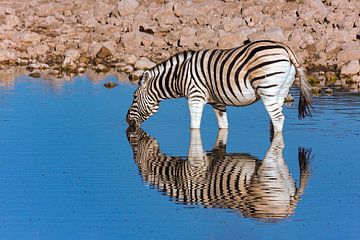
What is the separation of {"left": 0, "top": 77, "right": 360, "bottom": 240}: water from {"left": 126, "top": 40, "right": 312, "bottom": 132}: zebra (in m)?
0.38

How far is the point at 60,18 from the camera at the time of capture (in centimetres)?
3019

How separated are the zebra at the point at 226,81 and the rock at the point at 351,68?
7.22 metres

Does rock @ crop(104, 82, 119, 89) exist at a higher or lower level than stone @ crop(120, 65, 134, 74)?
higher

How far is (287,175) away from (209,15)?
17191mm

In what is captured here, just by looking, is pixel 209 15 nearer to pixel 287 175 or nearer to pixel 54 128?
pixel 54 128

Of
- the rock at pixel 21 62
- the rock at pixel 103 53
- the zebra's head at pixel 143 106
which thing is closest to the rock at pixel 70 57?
the rock at pixel 103 53

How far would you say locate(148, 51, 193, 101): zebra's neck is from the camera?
50.3ft

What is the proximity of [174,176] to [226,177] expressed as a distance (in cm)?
61

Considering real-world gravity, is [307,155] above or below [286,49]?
below

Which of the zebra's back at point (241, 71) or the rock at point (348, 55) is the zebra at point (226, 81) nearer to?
the zebra's back at point (241, 71)

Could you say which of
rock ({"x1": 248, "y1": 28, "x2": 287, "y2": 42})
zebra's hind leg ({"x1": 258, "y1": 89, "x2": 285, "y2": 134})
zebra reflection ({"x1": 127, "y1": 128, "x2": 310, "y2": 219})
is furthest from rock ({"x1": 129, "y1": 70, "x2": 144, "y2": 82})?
zebra's hind leg ({"x1": 258, "y1": 89, "x2": 285, "y2": 134})

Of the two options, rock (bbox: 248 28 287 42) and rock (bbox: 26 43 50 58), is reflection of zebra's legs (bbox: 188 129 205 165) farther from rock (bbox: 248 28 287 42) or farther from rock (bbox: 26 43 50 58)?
rock (bbox: 26 43 50 58)

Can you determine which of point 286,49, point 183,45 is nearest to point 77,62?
point 183,45

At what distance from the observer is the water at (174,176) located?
30.7 ft
